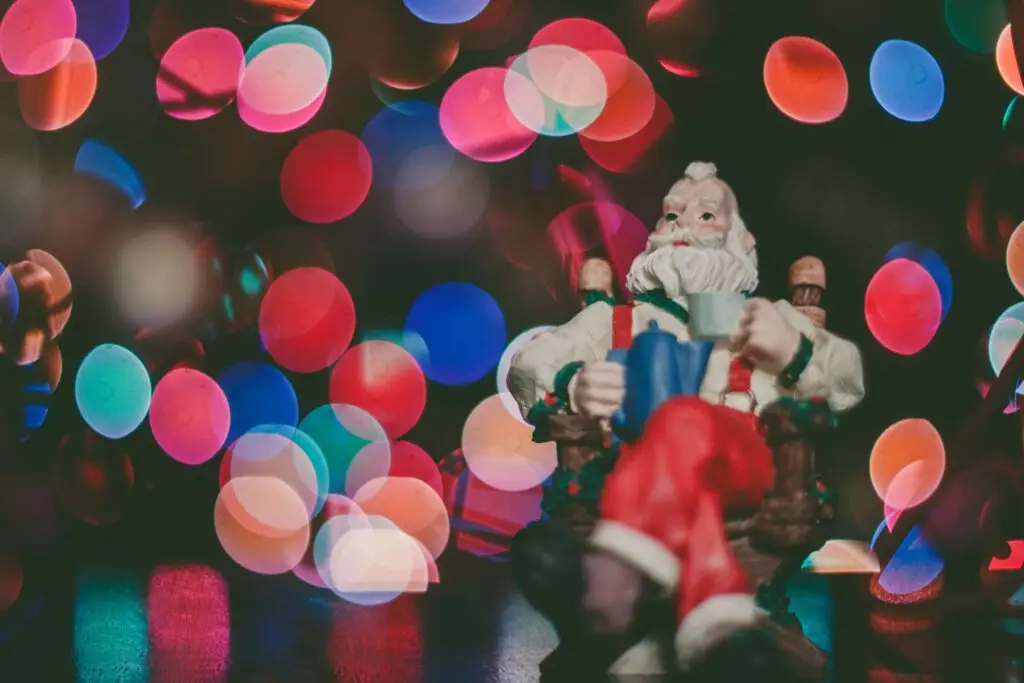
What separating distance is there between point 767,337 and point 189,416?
3.39 m

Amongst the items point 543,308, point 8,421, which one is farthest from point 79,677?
point 543,308

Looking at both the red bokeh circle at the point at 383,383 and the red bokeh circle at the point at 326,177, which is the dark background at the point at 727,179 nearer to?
the red bokeh circle at the point at 326,177

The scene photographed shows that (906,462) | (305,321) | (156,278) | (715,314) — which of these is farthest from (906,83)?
(305,321)

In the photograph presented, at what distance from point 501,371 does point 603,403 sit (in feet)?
7.57

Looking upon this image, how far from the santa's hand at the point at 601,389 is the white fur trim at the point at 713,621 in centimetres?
28

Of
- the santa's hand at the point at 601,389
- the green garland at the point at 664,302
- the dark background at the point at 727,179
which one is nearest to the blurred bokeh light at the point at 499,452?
the dark background at the point at 727,179

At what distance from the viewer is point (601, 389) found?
1380 mm

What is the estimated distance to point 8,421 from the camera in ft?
8.45

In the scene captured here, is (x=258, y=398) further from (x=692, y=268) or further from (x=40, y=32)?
(x=692, y=268)

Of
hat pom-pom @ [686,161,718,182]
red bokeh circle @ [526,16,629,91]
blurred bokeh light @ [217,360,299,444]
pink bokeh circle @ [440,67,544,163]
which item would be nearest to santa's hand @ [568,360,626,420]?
hat pom-pom @ [686,161,718,182]

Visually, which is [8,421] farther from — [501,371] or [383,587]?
[501,371]

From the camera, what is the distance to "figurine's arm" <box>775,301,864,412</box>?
1.41 m

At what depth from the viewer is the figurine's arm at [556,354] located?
1.50m

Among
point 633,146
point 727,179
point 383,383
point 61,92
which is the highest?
point 727,179
